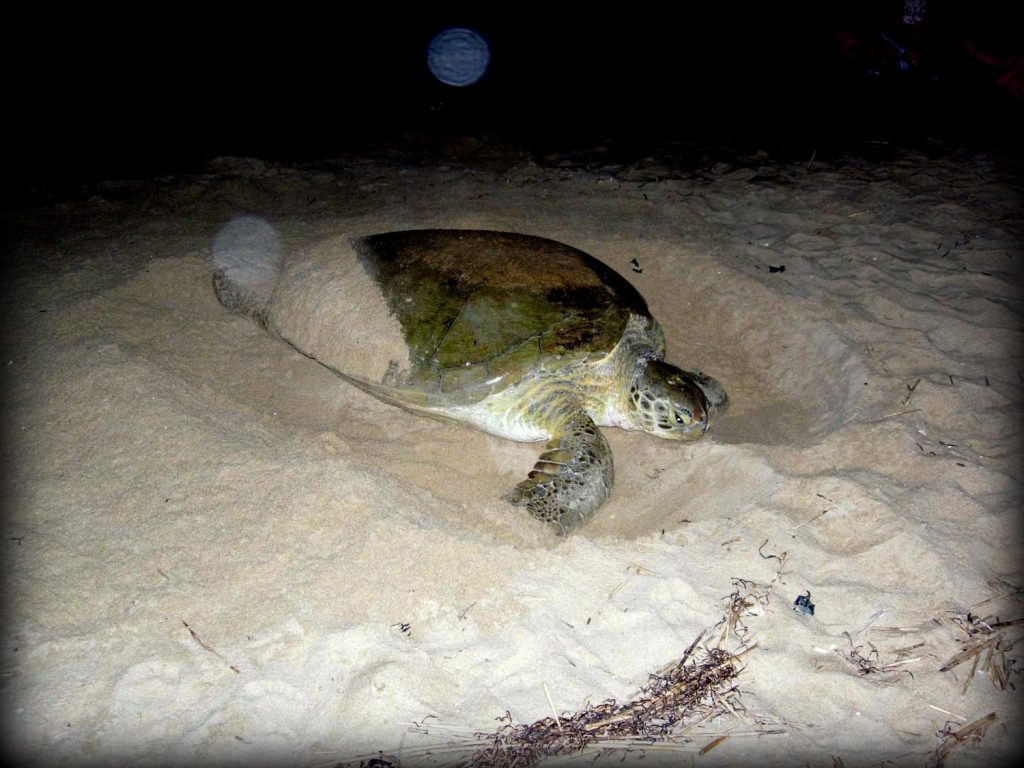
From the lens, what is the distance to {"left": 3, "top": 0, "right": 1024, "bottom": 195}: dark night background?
7.33m

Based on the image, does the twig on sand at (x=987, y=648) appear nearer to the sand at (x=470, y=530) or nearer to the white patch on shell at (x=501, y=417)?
the sand at (x=470, y=530)

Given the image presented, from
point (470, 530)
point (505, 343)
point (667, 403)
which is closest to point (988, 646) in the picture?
point (667, 403)

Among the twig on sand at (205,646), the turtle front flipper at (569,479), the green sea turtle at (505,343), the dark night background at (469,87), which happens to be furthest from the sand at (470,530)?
the dark night background at (469,87)

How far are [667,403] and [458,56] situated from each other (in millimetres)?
11966

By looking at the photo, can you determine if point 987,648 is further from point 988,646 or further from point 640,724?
point 640,724

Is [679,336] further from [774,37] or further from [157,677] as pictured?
[774,37]

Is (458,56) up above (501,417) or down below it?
above

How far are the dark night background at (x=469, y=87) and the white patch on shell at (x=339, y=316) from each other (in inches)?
143

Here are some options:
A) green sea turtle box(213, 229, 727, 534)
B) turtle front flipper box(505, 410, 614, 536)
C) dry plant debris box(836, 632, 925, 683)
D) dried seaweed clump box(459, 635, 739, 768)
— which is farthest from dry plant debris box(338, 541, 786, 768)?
green sea turtle box(213, 229, 727, 534)

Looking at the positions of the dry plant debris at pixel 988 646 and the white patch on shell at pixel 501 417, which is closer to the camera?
the dry plant debris at pixel 988 646

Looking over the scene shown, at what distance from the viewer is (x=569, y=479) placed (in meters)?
2.88

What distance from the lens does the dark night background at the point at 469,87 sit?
7.33m

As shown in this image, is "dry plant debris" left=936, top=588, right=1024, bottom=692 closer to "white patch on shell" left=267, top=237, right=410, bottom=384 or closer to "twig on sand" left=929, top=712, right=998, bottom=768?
"twig on sand" left=929, top=712, right=998, bottom=768

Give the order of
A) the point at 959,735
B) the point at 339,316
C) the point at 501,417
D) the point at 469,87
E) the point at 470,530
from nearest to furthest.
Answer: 1. the point at 959,735
2. the point at 470,530
3. the point at 501,417
4. the point at 339,316
5. the point at 469,87
